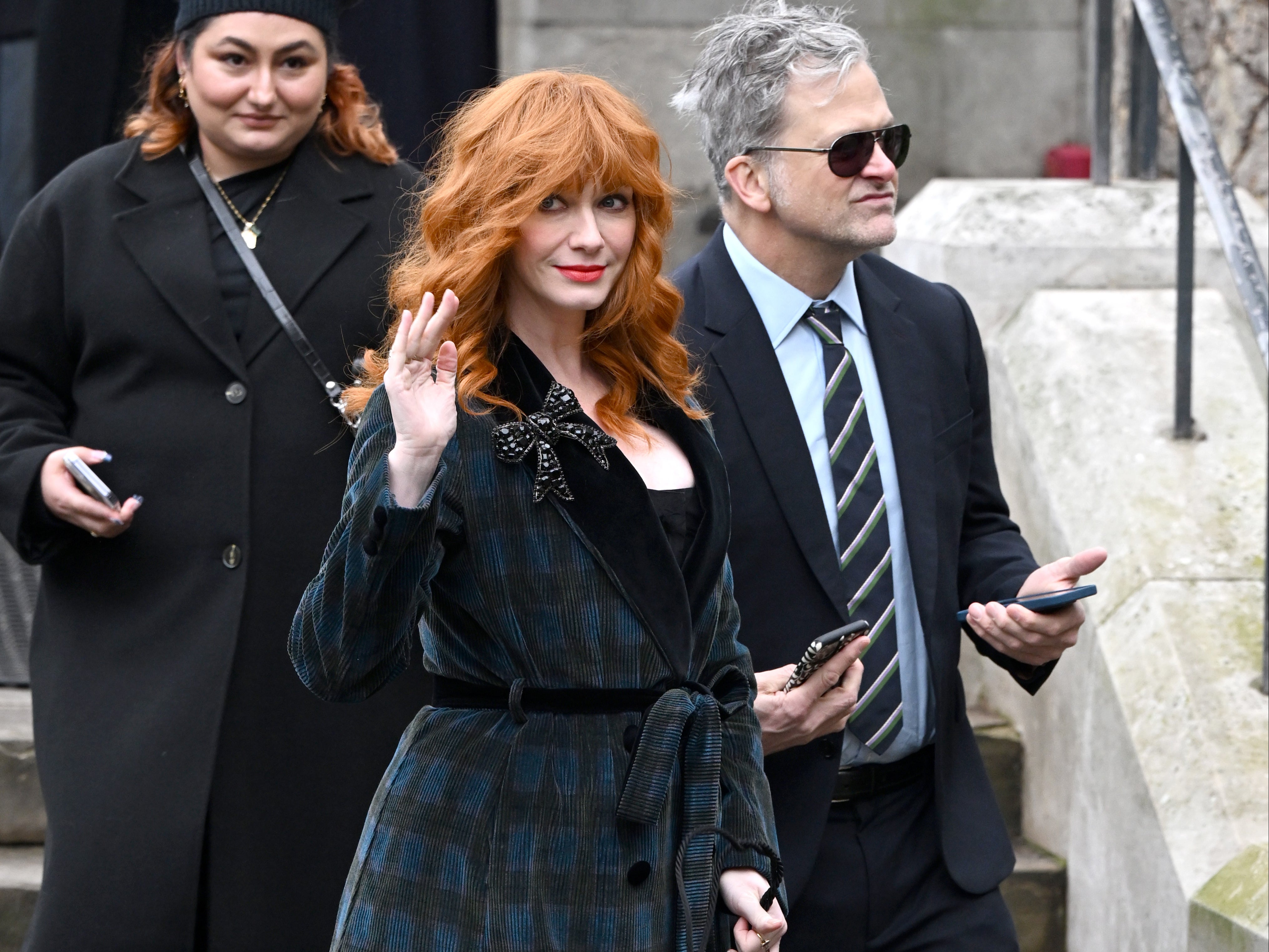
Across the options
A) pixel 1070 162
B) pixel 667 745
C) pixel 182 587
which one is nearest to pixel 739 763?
pixel 667 745

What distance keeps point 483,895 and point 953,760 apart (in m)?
1.00

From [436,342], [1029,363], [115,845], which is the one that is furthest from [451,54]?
[436,342]

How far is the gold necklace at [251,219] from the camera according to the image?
3.19 m

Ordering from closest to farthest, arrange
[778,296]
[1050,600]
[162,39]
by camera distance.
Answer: [1050,600] → [778,296] → [162,39]

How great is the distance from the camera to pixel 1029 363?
4.30 metres

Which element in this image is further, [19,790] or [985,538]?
[19,790]

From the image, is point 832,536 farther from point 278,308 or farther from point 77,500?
point 77,500

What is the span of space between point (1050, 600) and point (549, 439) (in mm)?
849

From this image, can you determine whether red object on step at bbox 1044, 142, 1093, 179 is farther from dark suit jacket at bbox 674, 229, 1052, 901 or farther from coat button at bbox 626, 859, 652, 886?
coat button at bbox 626, 859, 652, 886

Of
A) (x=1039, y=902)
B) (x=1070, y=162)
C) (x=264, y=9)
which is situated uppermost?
(x=264, y=9)

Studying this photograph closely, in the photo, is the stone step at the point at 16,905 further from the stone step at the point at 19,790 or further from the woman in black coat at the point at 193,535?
the woman in black coat at the point at 193,535

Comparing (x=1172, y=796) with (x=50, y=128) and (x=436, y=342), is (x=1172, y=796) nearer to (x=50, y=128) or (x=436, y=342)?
(x=436, y=342)

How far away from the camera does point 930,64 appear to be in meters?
7.44

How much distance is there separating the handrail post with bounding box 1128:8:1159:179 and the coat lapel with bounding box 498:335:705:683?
2.99 metres
